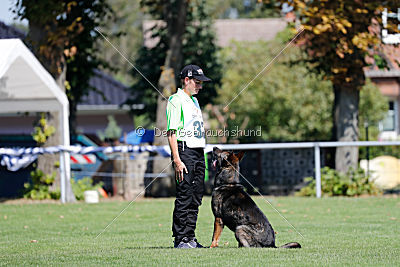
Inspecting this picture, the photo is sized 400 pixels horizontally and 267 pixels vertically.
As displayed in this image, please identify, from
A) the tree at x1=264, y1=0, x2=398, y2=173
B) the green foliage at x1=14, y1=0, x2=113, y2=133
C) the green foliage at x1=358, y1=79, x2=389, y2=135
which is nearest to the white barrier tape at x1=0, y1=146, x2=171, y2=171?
the green foliage at x1=14, y1=0, x2=113, y2=133

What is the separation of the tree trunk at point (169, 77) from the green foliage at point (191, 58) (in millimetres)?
7088

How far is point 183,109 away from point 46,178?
9.43 metres

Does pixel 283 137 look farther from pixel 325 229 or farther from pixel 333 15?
pixel 325 229

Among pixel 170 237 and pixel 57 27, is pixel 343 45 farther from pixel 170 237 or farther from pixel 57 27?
pixel 170 237

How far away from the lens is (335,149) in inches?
681

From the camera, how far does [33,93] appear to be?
1478 cm

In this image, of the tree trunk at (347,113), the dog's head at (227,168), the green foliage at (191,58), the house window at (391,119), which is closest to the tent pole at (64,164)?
the tree trunk at (347,113)

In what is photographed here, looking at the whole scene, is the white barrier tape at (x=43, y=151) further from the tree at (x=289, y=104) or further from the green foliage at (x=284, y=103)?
the green foliage at (x=284, y=103)

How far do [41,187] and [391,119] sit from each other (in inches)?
830

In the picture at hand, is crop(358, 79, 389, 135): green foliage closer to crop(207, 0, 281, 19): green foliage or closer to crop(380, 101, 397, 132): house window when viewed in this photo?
crop(380, 101, 397, 132): house window

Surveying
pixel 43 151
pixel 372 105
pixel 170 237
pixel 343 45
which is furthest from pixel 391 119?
pixel 170 237

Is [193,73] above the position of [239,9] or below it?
below

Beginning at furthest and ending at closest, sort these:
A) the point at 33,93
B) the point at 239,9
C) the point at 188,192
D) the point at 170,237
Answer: the point at 239,9 → the point at 33,93 → the point at 170,237 → the point at 188,192

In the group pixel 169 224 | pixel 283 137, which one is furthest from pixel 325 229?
pixel 283 137
